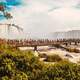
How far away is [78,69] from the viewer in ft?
46.8

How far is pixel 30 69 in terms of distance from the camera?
1548cm

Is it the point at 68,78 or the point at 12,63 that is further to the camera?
the point at 12,63

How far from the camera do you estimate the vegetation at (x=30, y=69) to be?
1404cm

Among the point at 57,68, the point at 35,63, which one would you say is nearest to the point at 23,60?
the point at 35,63

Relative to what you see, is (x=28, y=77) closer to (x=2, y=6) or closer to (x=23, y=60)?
(x=23, y=60)

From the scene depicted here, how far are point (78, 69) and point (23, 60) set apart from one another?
2770 millimetres

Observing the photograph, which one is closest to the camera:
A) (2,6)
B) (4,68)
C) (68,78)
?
(68,78)

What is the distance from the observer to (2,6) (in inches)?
886

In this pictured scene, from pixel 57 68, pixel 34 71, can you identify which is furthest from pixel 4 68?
pixel 57 68

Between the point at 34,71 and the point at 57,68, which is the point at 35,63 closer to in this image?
the point at 34,71

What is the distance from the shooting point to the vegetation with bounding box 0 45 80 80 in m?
14.0

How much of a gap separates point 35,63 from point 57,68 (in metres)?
1.75

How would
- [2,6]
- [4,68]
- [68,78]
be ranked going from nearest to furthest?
[68,78] < [4,68] < [2,6]

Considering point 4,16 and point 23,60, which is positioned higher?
point 4,16
